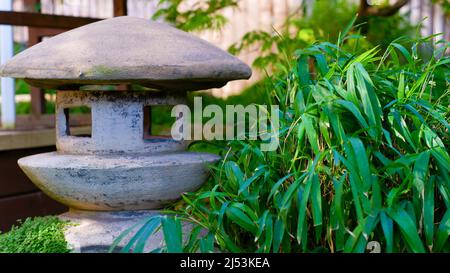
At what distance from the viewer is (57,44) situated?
3002 mm

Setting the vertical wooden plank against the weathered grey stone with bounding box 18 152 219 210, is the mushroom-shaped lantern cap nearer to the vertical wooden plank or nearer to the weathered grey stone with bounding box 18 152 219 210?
the weathered grey stone with bounding box 18 152 219 210

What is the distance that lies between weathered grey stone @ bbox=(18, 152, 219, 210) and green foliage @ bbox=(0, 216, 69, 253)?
6.0 inches

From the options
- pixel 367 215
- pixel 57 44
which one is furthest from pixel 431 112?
pixel 57 44

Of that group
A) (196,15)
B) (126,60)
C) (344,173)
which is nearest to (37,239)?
(126,60)

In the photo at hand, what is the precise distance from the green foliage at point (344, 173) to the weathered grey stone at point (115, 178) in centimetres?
18

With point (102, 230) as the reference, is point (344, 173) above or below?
above

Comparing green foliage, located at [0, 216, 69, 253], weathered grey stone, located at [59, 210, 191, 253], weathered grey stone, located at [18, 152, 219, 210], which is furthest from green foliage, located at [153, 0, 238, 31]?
green foliage, located at [0, 216, 69, 253]

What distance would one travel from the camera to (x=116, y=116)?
3.01 metres

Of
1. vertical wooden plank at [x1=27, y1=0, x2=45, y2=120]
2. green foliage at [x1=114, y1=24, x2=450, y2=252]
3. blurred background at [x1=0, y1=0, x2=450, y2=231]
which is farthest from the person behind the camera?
vertical wooden plank at [x1=27, y1=0, x2=45, y2=120]

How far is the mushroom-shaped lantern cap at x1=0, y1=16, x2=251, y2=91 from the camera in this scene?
9.23 ft

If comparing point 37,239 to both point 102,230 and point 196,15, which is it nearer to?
point 102,230

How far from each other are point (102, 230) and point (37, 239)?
306mm

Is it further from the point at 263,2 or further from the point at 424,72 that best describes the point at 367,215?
the point at 263,2
